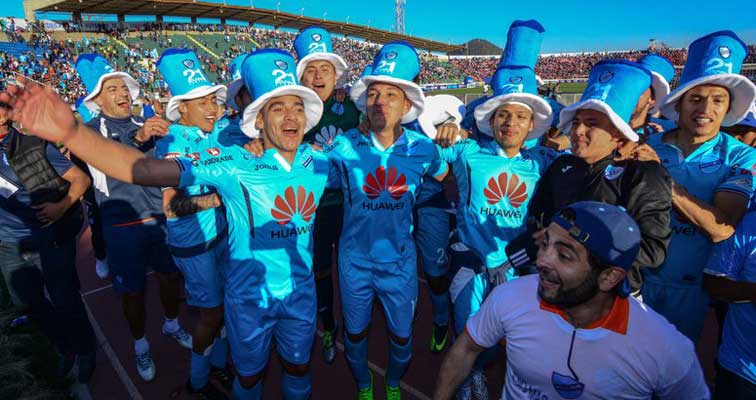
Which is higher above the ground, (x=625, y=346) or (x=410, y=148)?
(x=410, y=148)

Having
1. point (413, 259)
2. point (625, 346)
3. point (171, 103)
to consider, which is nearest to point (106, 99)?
point (171, 103)

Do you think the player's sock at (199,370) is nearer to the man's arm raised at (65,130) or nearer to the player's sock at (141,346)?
the player's sock at (141,346)

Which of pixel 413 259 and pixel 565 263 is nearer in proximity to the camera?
pixel 565 263

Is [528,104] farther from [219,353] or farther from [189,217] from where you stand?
[219,353]

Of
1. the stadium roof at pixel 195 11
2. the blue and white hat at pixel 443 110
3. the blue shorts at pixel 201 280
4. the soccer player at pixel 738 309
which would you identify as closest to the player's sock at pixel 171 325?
the blue shorts at pixel 201 280

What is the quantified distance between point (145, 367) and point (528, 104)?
4310 millimetres

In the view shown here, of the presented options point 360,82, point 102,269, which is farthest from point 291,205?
point 102,269

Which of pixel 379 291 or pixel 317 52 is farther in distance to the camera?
pixel 317 52

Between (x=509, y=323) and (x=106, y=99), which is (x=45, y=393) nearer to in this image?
(x=106, y=99)

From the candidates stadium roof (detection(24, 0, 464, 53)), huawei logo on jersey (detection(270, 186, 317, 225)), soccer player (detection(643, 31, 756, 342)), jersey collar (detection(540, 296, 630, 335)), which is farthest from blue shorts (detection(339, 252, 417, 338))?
stadium roof (detection(24, 0, 464, 53))

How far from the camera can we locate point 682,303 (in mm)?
2961

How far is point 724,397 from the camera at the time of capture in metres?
2.42

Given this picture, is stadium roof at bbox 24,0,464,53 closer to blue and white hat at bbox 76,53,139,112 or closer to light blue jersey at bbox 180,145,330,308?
blue and white hat at bbox 76,53,139,112

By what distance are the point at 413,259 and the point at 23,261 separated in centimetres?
341
